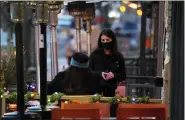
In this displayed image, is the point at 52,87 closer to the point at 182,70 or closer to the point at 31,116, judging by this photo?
the point at 31,116

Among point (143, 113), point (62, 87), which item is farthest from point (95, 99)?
point (143, 113)

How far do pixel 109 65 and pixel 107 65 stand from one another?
0.08ft

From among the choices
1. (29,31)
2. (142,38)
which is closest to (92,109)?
(142,38)

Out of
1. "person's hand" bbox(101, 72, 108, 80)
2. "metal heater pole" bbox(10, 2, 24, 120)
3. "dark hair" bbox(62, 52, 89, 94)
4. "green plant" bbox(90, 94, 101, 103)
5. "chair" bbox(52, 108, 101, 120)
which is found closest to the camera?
"metal heater pole" bbox(10, 2, 24, 120)

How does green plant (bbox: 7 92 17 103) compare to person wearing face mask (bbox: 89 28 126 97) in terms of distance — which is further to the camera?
person wearing face mask (bbox: 89 28 126 97)

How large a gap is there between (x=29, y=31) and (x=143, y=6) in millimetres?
2910

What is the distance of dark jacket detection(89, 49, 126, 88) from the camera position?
13.8 ft

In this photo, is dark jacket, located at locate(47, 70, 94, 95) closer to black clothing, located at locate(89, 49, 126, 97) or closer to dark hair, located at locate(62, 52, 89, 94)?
dark hair, located at locate(62, 52, 89, 94)

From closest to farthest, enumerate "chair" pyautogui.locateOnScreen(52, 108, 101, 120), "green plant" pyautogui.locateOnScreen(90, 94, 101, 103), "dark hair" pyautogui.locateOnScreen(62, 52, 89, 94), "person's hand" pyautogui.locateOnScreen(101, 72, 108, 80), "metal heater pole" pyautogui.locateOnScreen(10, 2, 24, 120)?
1. "metal heater pole" pyautogui.locateOnScreen(10, 2, 24, 120)
2. "chair" pyautogui.locateOnScreen(52, 108, 101, 120)
3. "green plant" pyautogui.locateOnScreen(90, 94, 101, 103)
4. "dark hair" pyautogui.locateOnScreen(62, 52, 89, 94)
5. "person's hand" pyautogui.locateOnScreen(101, 72, 108, 80)

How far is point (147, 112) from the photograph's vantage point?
275cm

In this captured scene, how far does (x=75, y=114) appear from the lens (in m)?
2.71

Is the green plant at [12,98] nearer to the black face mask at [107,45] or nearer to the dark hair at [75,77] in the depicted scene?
the dark hair at [75,77]

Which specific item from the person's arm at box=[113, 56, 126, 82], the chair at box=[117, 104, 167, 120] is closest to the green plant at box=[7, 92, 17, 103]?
the person's arm at box=[113, 56, 126, 82]

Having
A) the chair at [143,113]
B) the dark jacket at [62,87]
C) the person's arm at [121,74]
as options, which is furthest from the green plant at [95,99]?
the chair at [143,113]
